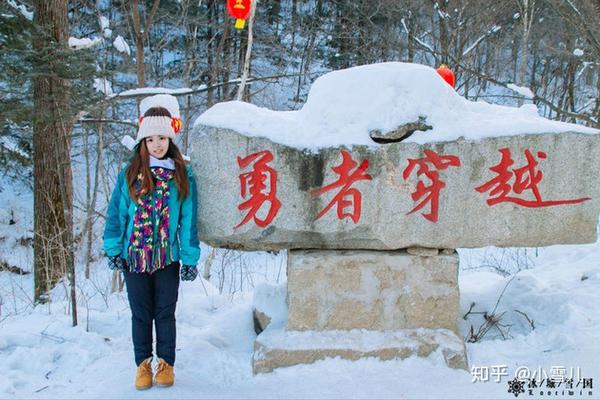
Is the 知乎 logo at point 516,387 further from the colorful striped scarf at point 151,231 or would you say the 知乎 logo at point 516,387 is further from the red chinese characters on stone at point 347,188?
the colorful striped scarf at point 151,231

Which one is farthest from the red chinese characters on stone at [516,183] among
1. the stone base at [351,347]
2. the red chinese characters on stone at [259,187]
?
the red chinese characters on stone at [259,187]

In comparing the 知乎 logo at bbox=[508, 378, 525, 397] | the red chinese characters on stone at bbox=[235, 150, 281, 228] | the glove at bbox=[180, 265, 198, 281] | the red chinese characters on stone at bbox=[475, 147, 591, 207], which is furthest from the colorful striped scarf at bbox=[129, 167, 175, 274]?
the 知乎 logo at bbox=[508, 378, 525, 397]

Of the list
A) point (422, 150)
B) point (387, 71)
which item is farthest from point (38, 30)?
point (422, 150)

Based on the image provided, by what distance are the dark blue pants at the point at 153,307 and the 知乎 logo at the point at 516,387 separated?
1761 mm

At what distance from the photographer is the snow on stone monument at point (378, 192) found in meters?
2.68

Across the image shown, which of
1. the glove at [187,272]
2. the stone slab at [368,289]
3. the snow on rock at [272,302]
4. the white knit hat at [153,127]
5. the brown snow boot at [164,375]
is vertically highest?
the white knit hat at [153,127]

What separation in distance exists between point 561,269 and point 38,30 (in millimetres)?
5864

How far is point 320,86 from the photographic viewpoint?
2910mm

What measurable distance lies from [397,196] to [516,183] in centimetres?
67

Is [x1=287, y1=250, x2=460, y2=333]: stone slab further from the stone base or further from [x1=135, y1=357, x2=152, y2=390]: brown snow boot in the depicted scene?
[x1=135, y1=357, x2=152, y2=390]: brown snow boot

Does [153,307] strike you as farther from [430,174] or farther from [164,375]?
[430,174]

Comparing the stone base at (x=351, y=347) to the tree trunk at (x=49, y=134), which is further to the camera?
the tree trunk at (x=49, y=134)

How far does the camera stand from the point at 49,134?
5742mm

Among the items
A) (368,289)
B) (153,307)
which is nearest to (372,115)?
(368,289)
